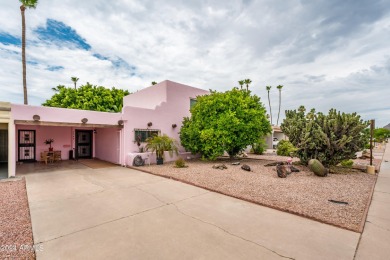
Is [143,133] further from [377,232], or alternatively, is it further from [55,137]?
[377,232]

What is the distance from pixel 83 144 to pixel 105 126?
5700 millimetres

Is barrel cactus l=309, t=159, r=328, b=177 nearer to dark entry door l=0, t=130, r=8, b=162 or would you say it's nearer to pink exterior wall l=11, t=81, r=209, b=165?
pink exterior wall l=11, t=81, r=209, b=165

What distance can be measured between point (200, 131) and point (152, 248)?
31.0ft

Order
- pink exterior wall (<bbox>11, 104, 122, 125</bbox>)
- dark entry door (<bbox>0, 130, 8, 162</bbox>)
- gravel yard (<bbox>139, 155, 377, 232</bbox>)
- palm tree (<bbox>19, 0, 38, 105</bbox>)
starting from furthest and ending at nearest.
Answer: palm tree (<bbox>19, 0, 38, 105</bbox>) < dark entry door (<bbox>0, 130, 8, 162</bbox>) < pink exterior wall (<bbox>11, 104, 122, 125</bbox>) < gravel yard (<bbox>139, 155, 377, 232</bbox>)

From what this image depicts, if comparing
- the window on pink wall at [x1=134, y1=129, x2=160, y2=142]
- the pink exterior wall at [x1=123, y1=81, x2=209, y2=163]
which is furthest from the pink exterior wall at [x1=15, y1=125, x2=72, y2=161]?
the window on pink wall at [x1=134, y1=129, x2=160, y2=142]

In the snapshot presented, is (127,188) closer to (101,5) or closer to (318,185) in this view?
(318,185)

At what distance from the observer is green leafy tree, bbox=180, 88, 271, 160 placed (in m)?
11.8

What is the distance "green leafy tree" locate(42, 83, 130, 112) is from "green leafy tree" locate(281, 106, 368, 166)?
2004cm

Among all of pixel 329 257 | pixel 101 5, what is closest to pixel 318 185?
pixel 329 257

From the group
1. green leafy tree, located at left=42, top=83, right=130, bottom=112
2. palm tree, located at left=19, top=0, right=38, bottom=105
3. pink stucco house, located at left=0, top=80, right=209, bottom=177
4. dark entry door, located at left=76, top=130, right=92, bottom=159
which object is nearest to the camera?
pink stucco house, located at left=0, top=80, right=209, bottom=177

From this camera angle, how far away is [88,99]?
22766 millimetres

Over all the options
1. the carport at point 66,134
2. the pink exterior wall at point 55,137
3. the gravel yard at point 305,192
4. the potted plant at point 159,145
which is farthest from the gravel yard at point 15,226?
the pink exterior wall at point 55,137

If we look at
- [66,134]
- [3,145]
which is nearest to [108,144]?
[66,134]

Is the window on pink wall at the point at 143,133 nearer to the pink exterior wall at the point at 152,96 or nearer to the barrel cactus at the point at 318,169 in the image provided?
the pink exterior wall at the point at 152,96
